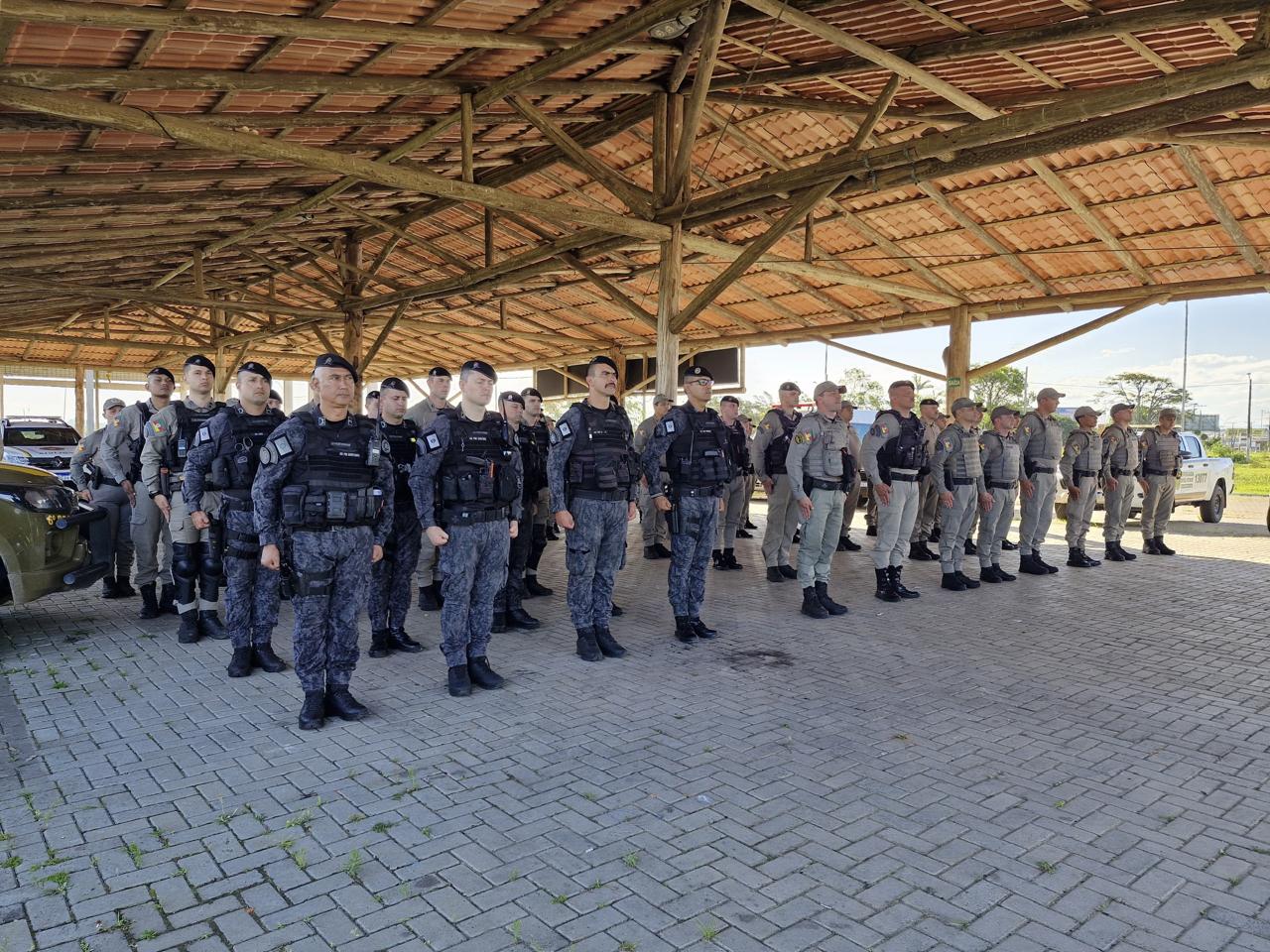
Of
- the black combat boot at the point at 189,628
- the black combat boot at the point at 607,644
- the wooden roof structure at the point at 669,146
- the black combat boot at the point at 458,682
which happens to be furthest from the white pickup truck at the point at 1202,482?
the black combat boot at the point at 189,628

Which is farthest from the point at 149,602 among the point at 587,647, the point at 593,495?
the point at 593,495

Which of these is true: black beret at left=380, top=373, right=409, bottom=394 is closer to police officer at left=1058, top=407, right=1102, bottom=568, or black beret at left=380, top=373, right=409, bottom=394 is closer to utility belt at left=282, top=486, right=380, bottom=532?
utility belt at left=282, top=486, right=380, bottom=532

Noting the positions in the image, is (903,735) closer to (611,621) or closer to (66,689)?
(611,621)

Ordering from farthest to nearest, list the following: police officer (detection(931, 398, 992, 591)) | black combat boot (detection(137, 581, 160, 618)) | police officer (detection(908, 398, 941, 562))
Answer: police officer (detection(908, 398, 941, 562))
police officer (detection(931, 398, 992, 591))
black combat boot (detection(137, 581, 160, 618))

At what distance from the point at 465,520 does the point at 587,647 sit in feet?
4.42

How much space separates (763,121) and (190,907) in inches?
393

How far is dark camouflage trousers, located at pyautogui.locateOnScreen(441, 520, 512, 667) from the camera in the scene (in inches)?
180

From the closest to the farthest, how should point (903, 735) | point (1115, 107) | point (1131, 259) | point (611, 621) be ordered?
1. point (903, 735)
2. point (1115, 107)
3. point (611, 621)
4. point (1131, 259)

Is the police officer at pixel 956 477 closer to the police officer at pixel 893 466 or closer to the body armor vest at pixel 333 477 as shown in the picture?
the police officer at pixel 893 466

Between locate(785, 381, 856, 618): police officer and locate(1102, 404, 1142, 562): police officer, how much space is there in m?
4.95

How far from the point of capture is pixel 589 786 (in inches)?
132

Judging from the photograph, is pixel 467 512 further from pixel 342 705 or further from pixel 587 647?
pixel 587 647

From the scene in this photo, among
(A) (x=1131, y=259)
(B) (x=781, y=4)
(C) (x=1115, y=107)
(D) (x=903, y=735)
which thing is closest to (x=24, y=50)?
(B) (x=781, y=4)

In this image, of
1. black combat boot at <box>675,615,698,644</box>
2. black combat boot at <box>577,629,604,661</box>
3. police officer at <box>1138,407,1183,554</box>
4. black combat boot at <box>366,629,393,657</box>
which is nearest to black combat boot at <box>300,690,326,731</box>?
black combat boot at <box>366,629,393,657</box>
